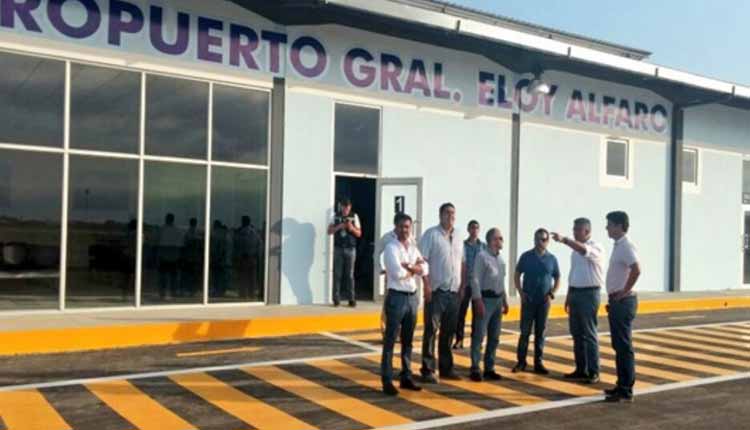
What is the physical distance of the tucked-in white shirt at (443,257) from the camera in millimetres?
8000

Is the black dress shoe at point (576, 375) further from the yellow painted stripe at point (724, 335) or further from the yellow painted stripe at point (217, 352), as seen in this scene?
the yellow painted stripe at point (724, 335)

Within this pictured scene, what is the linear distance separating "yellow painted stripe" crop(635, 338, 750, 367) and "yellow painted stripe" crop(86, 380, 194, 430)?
280 inches

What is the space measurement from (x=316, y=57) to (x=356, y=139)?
1.76 metres

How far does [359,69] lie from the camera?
1462 cm

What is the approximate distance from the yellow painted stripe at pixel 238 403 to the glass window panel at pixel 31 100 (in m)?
5.28

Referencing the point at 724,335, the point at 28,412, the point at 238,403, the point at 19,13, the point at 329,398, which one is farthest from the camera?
the point at 724,335

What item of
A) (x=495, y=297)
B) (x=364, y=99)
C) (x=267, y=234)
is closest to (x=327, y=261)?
(x=267, y=234)

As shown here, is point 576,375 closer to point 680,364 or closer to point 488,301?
point 488,301

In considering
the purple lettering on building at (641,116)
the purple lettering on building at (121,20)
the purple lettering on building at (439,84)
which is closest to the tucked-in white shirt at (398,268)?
the purple lettering on building at (121,20)

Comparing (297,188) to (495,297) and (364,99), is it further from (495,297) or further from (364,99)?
(495,297)

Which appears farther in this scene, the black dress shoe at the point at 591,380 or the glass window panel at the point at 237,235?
the glass window panel at the point at 237,235

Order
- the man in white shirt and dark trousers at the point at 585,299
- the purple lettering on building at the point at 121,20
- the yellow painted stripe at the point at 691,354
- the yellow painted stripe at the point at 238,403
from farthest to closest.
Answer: the purple lettering on building at the point at 121,20
the yellow painted stripe at the point at 691,354
the man in white shirt and dark trousers at the point at 585,299
the yellow painted stripe at the point at 238,403

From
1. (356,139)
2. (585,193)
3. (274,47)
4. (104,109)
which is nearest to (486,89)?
(356,139)

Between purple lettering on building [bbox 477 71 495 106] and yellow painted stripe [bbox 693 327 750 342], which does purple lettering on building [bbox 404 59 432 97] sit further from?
yellow painted stripe [bbox 693 327 750 342]
